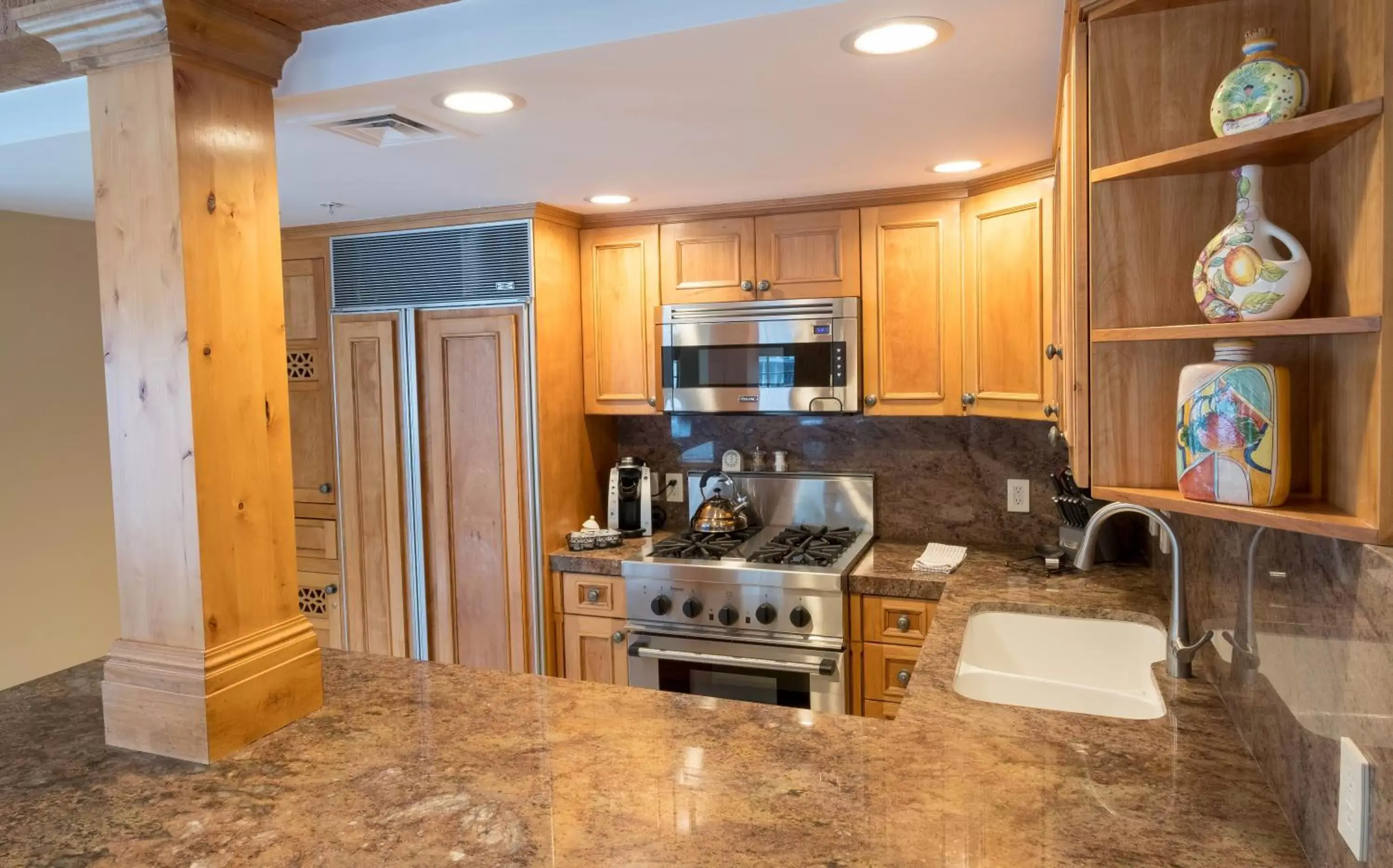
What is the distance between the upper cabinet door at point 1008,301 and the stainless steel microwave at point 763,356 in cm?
40

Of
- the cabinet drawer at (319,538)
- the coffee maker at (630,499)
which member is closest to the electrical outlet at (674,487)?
the coffee maker at (630,499)

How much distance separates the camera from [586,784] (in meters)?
1.38

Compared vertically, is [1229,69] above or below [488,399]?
above

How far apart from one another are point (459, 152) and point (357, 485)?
67.1 inches

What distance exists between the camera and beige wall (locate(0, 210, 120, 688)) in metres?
3.25

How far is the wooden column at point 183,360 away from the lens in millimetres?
1510

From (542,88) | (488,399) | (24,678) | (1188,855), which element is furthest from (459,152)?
(24,678)

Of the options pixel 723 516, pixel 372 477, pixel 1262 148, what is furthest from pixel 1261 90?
pixel 372 477

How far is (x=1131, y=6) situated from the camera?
4.18 ft

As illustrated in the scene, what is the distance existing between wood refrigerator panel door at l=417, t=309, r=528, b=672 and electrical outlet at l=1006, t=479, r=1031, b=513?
1.81m

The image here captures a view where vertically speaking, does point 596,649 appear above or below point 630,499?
below

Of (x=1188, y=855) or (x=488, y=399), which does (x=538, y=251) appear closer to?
(x=488, y=399)

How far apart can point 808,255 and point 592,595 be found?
1465mm

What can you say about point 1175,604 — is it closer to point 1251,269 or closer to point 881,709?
point 1251,269
